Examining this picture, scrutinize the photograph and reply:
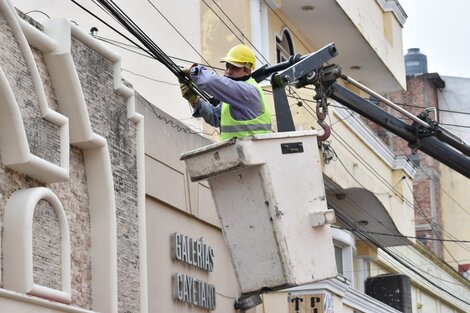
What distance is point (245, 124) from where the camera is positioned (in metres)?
12.2

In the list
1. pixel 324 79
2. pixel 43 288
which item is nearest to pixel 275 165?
pixel 43 288

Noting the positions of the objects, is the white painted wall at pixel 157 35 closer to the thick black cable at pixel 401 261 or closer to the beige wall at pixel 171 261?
the beige wall at pixel 171 261

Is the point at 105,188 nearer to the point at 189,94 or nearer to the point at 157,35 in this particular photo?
the point at 189,94

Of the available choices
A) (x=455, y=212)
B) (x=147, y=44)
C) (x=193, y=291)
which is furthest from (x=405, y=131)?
(x=455, y=212)

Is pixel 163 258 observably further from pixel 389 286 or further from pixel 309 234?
pixel 389 286

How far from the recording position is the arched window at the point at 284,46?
25281 mm

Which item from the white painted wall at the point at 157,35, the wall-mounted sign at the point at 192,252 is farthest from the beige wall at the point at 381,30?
the wall-mounted sign at the point at 192,252

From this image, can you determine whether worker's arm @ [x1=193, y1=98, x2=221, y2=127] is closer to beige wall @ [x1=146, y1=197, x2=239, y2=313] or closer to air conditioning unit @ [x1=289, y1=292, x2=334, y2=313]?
beige wall @ [x1=146, y1=197, x2=239, y2=313]

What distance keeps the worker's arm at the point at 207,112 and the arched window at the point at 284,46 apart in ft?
40.5

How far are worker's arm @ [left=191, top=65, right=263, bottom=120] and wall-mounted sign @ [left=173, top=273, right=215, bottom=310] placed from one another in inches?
196

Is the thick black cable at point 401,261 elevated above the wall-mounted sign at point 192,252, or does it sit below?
above

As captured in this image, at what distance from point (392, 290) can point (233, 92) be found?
51.5 ft

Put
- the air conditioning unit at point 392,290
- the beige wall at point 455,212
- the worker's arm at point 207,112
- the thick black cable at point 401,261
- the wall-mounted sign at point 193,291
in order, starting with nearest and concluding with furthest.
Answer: the worker's arm at point 207,112
the wall-mounted sign at point 193,291
the thick black cable at point 401,261
the air conditioning unit at point 392,290
the beige wall at point 455,212

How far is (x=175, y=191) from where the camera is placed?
1716cm
